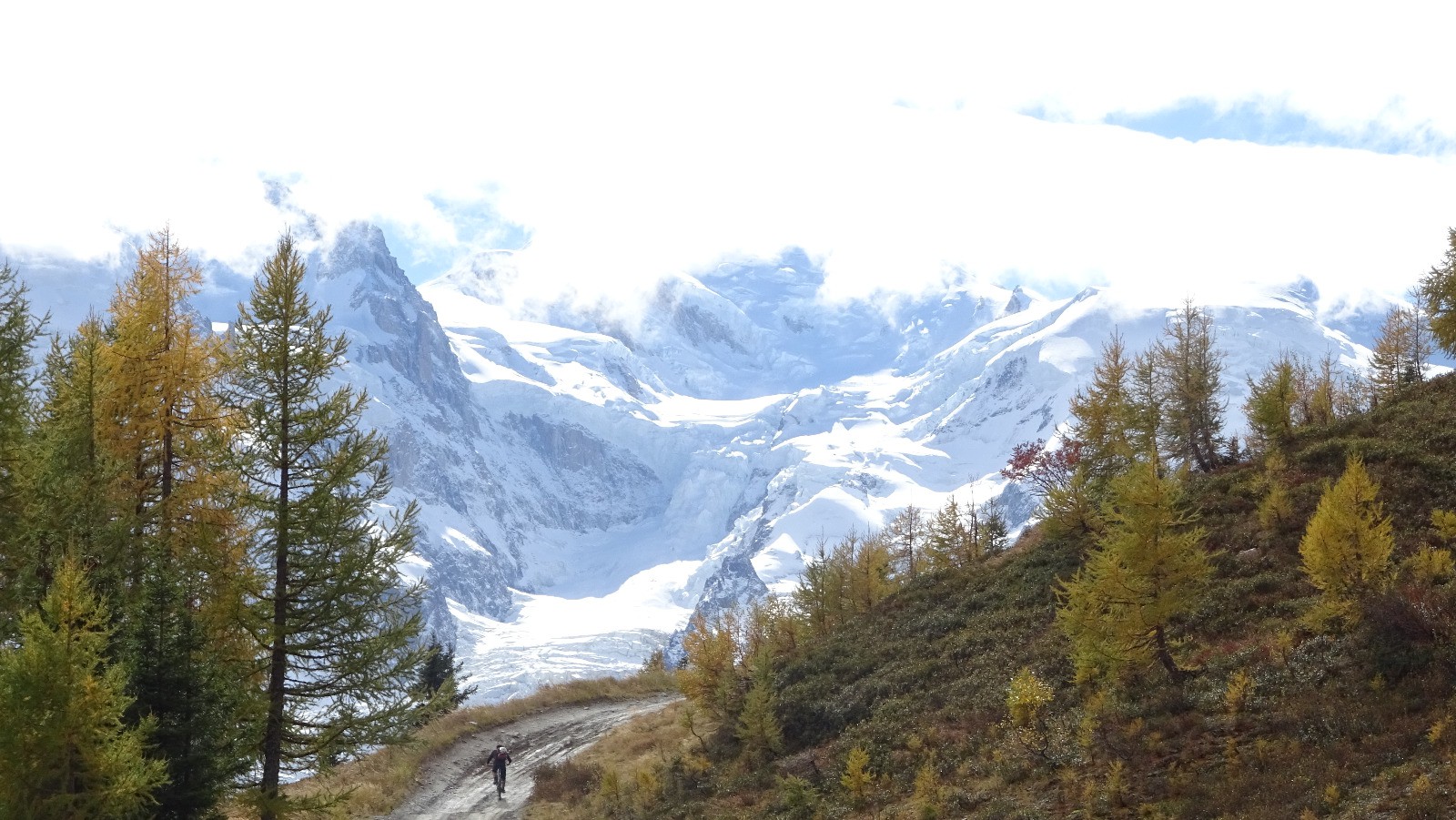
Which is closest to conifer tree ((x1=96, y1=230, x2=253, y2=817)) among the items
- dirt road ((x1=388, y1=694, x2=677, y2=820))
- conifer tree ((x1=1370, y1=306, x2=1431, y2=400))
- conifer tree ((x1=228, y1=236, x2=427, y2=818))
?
conifer tree ((x1=228, y1=236, x2=427, y2=818))

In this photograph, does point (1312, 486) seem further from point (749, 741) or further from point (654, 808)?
point (654, 808)

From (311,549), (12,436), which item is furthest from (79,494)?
(311,549)

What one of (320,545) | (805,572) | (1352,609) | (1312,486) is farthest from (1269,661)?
(805,572)

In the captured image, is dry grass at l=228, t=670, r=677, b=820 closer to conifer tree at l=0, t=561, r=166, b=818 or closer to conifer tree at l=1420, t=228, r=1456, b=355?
conifer tree at l=0, t=561, r=166, b=818

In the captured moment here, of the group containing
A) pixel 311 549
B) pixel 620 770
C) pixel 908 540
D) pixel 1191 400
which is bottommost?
pixel 620 770

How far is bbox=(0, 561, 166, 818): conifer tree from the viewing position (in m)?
14.0

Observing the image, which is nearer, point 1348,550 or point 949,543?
A: point 1348,550

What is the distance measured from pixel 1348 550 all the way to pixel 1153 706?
5.04 m

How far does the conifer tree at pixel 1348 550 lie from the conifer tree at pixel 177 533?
2103cm

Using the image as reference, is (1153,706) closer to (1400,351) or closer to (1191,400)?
(1191,400)

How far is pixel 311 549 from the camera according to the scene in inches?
739

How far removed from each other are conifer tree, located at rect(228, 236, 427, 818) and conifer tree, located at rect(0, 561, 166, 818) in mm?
3801

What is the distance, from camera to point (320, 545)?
736 inches

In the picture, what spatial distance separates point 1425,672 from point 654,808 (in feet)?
62.6
